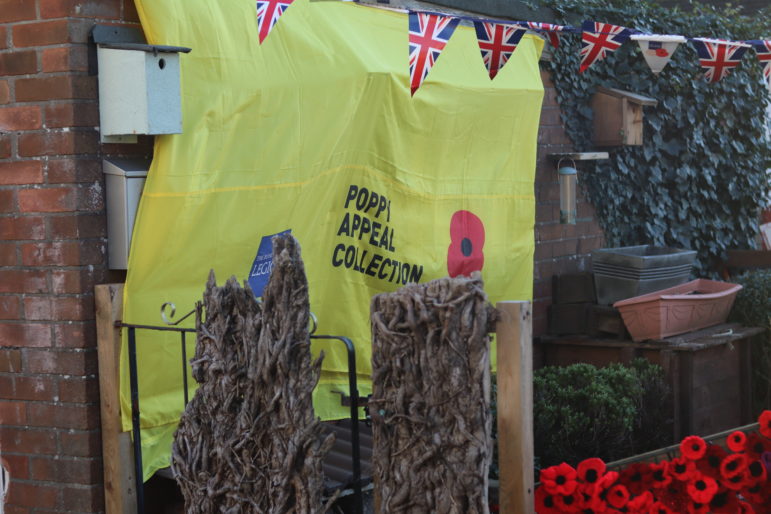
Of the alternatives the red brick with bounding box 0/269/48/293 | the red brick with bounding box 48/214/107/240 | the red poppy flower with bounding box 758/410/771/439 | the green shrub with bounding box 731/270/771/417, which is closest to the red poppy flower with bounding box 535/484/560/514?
the red poppy flower with bounding box 758/410/771/439

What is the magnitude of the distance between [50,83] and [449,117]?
2151 millimetres

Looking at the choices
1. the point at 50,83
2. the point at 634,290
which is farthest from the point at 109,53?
the point at 634,290

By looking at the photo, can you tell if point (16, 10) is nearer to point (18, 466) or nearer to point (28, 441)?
point (28, 441)

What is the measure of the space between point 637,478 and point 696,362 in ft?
7.10

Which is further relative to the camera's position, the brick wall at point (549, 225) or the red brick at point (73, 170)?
the brick wall at point (549, 225)

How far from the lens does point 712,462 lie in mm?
4250

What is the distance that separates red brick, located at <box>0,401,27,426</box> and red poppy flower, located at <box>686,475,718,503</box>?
2.61 meters

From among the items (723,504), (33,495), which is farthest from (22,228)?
(723,504)

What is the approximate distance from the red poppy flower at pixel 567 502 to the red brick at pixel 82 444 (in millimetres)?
1759

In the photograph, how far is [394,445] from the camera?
326cm

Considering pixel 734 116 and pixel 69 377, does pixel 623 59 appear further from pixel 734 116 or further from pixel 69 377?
pixel 69 377

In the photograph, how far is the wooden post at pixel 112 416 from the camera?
159 inches

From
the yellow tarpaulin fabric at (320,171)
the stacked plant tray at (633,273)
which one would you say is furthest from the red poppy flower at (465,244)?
the stacked plant tray at (633,273)

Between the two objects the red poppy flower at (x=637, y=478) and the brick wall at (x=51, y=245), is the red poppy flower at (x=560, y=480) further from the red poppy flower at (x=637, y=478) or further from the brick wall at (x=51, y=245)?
the brick wall at (x=51, y=245)
